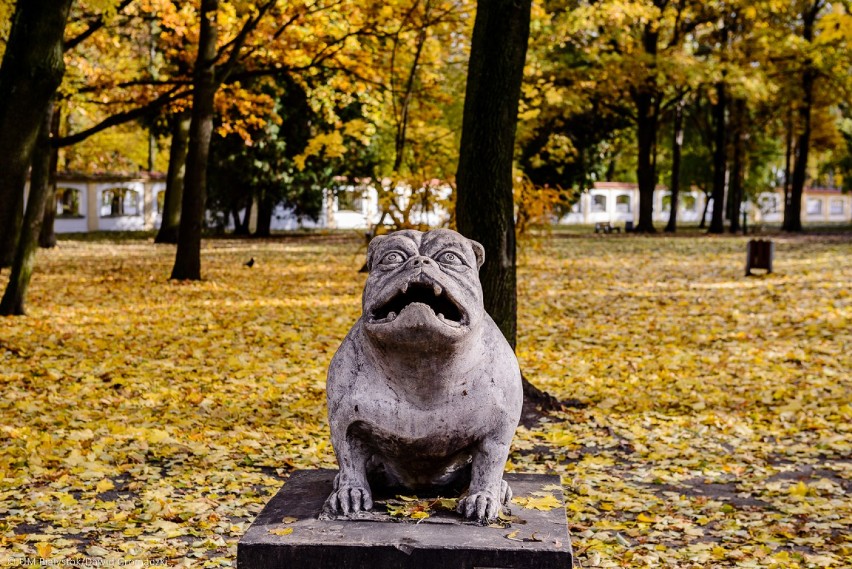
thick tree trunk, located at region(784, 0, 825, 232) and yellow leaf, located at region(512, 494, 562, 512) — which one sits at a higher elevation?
thick tree trunk, located at region(784, 0, 825, 232)

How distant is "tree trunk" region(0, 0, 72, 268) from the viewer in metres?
8.81

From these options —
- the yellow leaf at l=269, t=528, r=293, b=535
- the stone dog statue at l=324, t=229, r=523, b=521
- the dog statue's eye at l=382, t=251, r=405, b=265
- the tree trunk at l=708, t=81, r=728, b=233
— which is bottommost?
the yellow leaf at l=269, t=528, r=293, b=535

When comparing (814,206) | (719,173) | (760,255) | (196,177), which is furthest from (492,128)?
(814,206)

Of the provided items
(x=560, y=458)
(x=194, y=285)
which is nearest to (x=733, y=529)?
(x=560, y=458)

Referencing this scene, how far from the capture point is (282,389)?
9.88 m

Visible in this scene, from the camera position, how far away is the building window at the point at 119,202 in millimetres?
48250

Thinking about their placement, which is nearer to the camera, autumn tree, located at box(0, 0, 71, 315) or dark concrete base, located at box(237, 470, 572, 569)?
dark concrete base, located at box(237, 470, 572, 569)

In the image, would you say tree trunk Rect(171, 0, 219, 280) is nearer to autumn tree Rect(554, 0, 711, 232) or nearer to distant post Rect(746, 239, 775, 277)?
autumn tree Rect(554, 0, 711, 232)

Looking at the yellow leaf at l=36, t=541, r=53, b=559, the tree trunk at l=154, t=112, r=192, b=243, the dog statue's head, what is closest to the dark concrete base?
the dog statue's head

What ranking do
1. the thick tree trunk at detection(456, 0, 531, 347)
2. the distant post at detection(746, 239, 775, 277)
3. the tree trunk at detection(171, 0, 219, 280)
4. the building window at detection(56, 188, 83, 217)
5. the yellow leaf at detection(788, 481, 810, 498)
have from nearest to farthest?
1. the yellow leaf at detection(788, 481, 810, 498)
2. the thick tree trunk at detection(456, 0, 531, 347)
3. the tree trunk at detection(171, 0, 219, 280)
4. the distant post at detection(746, 239, 775, 277)
5. the building window at detection(56, 188, 83, 217)

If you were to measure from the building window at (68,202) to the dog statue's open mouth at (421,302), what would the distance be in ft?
150

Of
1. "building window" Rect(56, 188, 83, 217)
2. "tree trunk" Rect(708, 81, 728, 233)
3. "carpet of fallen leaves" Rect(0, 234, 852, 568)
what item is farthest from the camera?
"building window" Rect(56, 188, 83, 217)

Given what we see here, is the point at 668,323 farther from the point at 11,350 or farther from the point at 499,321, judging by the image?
the point at 11,350

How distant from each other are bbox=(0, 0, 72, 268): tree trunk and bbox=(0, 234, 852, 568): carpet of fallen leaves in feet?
7.52
